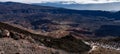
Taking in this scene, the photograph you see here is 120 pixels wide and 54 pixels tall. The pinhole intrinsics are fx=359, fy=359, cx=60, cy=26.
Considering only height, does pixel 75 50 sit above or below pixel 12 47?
below

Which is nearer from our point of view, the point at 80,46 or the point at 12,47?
the point at 12,47

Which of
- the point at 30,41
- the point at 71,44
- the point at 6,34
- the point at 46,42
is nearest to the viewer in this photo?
the point at 6,34

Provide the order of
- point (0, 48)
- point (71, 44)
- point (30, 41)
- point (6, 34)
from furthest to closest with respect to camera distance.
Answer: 1. point (71, 44)
2. point (30, 41)
3. point (6, 34)
4. point (0, 48)

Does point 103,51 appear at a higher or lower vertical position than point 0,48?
lower

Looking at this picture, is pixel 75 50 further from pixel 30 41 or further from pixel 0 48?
pixel 0 48

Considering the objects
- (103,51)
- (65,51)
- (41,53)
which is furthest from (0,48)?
(103,51)

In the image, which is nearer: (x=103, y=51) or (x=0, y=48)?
(x=0, y=48)

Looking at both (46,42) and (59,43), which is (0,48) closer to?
(46,42)

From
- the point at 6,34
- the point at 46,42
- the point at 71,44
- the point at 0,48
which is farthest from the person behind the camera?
the point at 71,44

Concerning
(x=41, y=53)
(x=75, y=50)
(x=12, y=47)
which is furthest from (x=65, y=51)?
(x=12, y=47)
